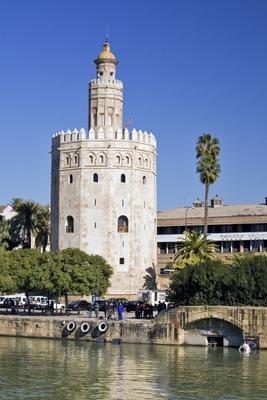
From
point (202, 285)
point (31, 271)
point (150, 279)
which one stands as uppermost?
point (31, 271)

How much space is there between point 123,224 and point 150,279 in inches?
203

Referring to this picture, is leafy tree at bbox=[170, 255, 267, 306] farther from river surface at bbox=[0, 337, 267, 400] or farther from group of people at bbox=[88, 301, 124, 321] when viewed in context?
river surface at bbox=[0, 337, 267, 400]

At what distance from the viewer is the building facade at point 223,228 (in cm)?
7319

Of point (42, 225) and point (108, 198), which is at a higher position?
point (108, 198)

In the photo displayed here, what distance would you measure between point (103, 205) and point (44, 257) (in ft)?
46.1

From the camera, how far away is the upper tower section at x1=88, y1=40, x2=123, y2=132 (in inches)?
2813

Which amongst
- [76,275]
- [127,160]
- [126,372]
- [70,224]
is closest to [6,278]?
[76,275]

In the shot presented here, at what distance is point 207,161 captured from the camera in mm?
62156

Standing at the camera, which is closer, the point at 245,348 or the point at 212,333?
the point at 245,348

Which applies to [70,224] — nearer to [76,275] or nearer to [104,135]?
[104,135]

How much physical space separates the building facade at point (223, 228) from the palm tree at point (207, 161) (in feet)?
33.6

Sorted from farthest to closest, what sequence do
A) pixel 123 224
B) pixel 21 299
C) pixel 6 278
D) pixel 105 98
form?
1. pixel 105 98
2. pixel 123 224
3. pixel 21 299
4. pixel 6 278

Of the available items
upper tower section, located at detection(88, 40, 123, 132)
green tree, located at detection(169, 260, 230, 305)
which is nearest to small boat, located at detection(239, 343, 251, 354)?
green tree, located at detection(169, 260, 230, 305)

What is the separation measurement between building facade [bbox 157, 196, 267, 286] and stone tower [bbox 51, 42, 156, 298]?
459cm
